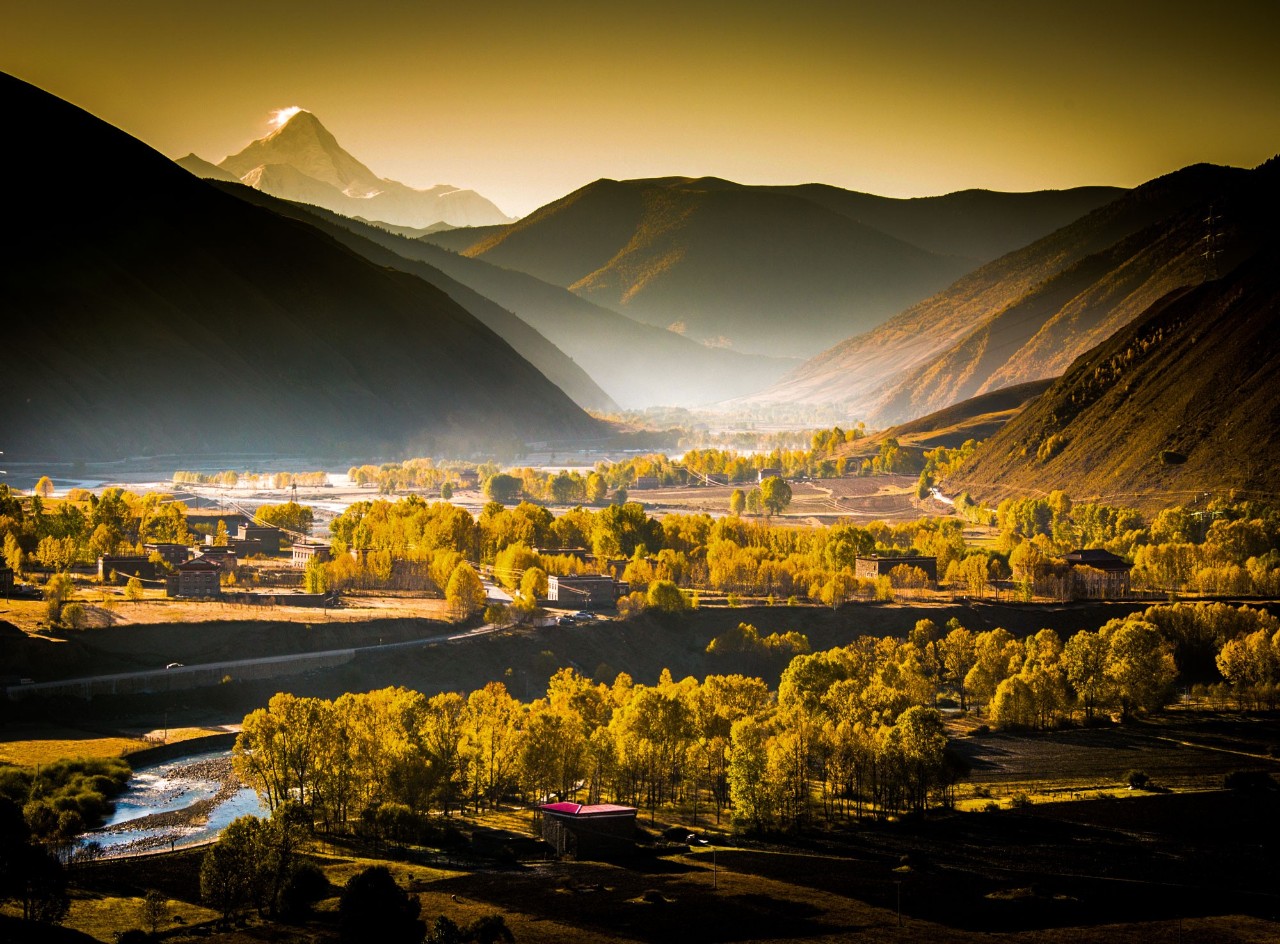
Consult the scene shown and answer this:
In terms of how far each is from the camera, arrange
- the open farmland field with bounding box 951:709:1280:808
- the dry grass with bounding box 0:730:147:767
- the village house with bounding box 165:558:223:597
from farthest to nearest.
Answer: the village house with bounding box 165:558:223:597 < the dry grass with bounding box 0:730:147:767 < the open farmland field with bounding box 951:709:1280:808

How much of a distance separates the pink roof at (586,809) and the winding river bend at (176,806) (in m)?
12.7

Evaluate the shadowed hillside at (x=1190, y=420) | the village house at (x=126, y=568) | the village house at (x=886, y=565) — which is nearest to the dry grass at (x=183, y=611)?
the village house at (x=126, y=568)

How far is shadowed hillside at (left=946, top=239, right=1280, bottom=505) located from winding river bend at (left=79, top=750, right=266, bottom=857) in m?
112

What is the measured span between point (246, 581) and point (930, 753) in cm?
6487

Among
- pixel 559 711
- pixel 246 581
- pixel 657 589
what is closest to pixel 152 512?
pixel 246 581

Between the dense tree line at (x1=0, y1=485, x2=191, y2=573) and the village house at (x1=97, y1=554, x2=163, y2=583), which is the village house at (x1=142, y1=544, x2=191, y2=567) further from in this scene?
the village house at (x1=97, y1=554, x2=163, y2=583)

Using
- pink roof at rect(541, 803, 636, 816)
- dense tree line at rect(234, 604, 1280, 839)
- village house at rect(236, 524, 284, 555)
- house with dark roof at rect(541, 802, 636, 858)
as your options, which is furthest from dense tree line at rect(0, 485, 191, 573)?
house with dark roof at rect(541, 802, 636, 858)

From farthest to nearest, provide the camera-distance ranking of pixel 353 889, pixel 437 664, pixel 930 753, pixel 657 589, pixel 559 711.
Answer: pixel 657 589 → pixel 437 664 → pixel 559 711 → pixel 930 753 → pixel 353 889

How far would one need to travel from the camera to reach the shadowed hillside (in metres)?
163

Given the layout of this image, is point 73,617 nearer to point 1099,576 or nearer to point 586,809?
point 586,809

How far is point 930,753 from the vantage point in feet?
232

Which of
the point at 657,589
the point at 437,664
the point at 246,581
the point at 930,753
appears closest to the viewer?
the point at 930,753

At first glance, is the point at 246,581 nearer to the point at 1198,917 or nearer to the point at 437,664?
the point at 437,664

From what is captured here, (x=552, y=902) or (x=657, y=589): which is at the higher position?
(x=657, y=589)
